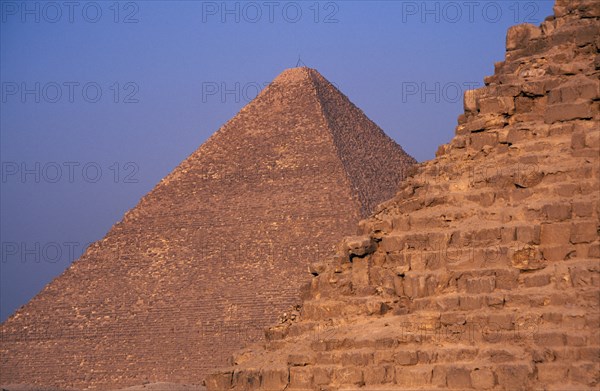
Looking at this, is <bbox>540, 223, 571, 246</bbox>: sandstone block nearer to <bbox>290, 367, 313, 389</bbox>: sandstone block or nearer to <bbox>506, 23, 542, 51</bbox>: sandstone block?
<bbox>290, 367, 313, 389</bbox>: sandstone block

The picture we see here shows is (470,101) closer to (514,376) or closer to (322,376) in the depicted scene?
(322,376)

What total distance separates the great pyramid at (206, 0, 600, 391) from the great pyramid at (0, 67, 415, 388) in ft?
194

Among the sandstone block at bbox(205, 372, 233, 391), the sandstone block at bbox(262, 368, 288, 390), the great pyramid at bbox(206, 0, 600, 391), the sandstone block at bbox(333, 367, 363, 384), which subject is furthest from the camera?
the sandstone block at bbox(205, 372, 233, 391)

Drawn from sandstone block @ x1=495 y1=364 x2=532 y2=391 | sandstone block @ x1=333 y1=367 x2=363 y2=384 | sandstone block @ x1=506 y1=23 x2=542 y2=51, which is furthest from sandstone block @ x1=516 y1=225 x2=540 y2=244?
sandstone block @ x1=506 y1=23 x2=542 y2=51

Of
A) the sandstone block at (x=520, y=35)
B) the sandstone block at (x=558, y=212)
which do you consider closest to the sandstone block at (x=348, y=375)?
the sandstone block at (x=558, y=212)

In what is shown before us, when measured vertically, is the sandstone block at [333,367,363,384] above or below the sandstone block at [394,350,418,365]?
below

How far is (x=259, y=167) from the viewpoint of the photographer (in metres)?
103

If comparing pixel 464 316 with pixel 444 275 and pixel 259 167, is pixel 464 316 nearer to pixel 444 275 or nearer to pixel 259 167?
pixel 444 275

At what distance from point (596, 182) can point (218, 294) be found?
7111cm

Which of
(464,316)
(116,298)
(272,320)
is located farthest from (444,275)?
(116,298)

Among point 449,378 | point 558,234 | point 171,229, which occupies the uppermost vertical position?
point 171,229

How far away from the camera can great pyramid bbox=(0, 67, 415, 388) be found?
8644 centimetres

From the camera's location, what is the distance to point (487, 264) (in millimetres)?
19703

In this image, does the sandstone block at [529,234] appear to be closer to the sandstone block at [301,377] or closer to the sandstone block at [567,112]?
the sandstone block at [567,112]
